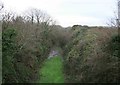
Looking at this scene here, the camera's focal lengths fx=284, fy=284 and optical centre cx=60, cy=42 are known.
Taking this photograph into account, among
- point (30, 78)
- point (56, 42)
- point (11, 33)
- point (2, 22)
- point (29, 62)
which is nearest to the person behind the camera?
point (11, 33)

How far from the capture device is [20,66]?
76.9 feet

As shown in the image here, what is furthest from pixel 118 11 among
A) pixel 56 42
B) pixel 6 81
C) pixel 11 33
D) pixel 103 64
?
pixel 56 42

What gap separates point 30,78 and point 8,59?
6.68 m

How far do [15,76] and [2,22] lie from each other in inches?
173

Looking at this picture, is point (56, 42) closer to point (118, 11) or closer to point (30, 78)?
point (30, 78)

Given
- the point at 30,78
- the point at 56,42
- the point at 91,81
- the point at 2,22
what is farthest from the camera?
the point at 56,42

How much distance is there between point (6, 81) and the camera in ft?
63.8

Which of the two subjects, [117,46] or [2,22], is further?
[2,22]

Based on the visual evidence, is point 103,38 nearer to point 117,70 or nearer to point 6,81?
point 117,70

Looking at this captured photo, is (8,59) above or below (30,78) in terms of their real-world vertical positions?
above

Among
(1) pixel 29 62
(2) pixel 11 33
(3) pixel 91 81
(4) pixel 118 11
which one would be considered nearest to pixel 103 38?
(4) pixel 118 11

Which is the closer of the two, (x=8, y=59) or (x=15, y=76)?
(x=8, y=59)

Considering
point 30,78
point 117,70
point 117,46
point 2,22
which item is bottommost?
point 30,78

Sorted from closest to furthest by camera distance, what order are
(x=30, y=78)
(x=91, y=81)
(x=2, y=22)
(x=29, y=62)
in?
(x=91, y=81)
(x=2, y=22)
(x=30, y=78)
(x=29, y=62)
